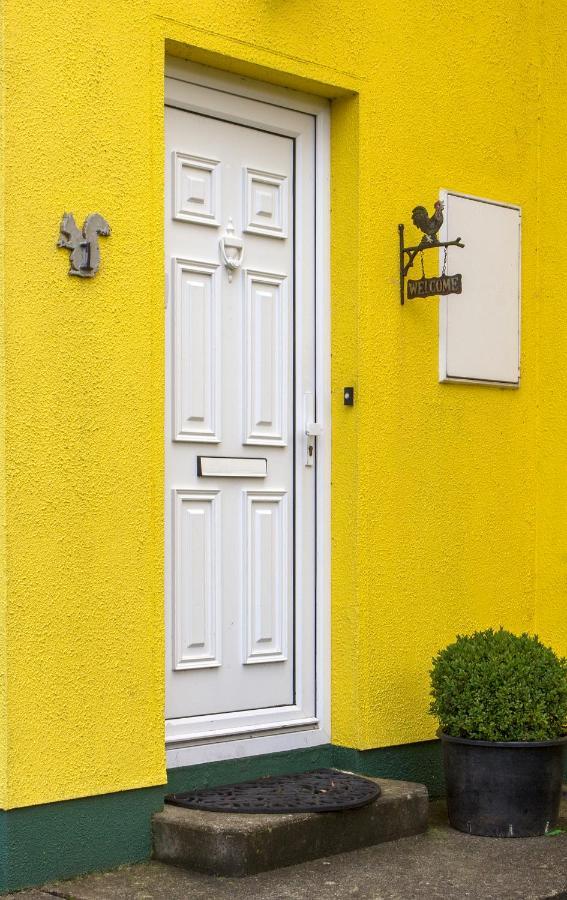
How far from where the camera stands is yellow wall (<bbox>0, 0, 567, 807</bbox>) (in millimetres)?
4043

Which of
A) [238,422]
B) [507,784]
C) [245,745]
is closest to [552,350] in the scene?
[238,422]

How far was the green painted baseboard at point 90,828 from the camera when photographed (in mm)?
3938

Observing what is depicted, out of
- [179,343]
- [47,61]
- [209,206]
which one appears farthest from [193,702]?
[47,61]

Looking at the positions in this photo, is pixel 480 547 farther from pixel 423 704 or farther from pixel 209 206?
pixel 209 206

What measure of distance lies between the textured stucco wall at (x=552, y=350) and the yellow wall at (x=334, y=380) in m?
0.03

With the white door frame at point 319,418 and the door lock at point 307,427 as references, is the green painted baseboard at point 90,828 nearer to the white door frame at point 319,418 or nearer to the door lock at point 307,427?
the white door frame at point 319,418

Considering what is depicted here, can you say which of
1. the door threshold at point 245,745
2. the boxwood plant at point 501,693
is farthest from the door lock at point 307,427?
the door threshold at point 245,745

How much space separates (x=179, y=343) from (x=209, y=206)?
1.89 ft

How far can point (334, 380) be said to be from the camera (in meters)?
5.18

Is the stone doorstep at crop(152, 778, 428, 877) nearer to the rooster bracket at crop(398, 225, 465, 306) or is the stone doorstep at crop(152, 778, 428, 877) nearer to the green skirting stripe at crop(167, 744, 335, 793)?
the green skirting stripe at crop(167, 744, 335, 793)

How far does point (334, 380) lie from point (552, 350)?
1.34 metres

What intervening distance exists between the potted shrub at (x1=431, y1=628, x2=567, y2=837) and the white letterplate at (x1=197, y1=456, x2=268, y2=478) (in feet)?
3.53

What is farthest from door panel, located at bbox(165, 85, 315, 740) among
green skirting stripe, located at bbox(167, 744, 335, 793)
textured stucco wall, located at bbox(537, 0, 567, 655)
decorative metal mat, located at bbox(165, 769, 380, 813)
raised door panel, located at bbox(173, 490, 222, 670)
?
textured stucco wall, located at bbox(537, 0, 567, 655)

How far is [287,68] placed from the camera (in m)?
4.87
